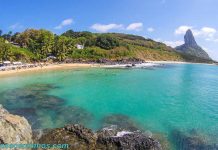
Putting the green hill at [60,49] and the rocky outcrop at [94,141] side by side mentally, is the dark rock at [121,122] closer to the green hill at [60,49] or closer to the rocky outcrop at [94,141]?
the rocky outcrop at [94,141]

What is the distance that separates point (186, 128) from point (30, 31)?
117661 millimetres

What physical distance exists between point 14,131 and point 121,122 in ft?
42.6

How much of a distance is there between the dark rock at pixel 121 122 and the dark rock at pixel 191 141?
4.24 metres

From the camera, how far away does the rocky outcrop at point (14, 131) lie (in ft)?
47.1

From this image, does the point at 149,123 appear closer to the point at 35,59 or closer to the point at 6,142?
the point at 6,142

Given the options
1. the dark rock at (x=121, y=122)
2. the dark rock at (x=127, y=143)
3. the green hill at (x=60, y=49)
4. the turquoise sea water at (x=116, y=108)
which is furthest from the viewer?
the green hill at (x=60, y=49)

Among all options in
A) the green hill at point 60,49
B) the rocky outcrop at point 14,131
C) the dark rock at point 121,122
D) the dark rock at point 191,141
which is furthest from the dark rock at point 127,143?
the green hill at point 60,49

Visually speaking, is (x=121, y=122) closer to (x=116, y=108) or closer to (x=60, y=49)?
(x=116, y=108)

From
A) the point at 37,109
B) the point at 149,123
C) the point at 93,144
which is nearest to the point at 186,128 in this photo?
the point at 149,123

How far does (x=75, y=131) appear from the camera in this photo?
57.5 ft

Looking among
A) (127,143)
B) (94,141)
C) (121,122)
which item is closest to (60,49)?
(121,122)

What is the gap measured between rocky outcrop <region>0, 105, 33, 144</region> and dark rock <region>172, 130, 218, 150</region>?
12.0 m

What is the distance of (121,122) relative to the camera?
2566 cm

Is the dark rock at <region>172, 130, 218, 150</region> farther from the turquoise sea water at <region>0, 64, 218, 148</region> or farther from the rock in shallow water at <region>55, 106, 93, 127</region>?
the rock in shallow water at <region>55, 106, 93, 127</region>
